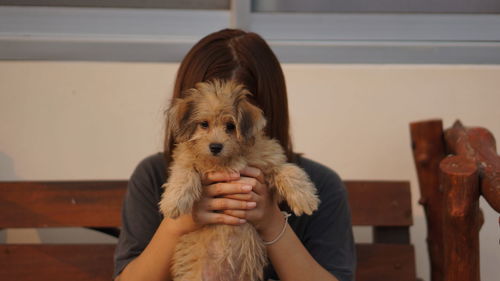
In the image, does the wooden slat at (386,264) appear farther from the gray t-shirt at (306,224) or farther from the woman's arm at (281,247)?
the woman's arm at (281,247)

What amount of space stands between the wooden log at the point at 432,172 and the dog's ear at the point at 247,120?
1.09 meters

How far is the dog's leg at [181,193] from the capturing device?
1.57 metres

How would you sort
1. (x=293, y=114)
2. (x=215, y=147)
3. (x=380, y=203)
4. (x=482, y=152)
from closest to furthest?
(x=215, y=147) → (x=482, y=152) → (x=380, y=203) → (x=293, y=114)

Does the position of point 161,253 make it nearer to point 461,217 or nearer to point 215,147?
point 215,147

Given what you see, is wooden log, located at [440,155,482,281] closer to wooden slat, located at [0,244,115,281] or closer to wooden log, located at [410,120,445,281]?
wooden log, located at [410,120,445,281]

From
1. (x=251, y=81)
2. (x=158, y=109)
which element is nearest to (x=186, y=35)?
(x=158, y=109)

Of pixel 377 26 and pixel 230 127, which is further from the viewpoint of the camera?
pixel 377 26

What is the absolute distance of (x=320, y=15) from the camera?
2.95 m

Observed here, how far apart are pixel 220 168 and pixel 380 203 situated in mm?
1121

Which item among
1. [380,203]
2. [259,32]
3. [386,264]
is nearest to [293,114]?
[259,32]

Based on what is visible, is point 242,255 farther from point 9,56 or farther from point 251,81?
point 9,56

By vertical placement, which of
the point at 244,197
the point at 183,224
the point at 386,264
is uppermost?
the point at 244,197

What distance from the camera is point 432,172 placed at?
2.40 metres

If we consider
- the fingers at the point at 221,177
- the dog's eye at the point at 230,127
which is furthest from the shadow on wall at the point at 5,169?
the dog's eye at the point at 230,127
